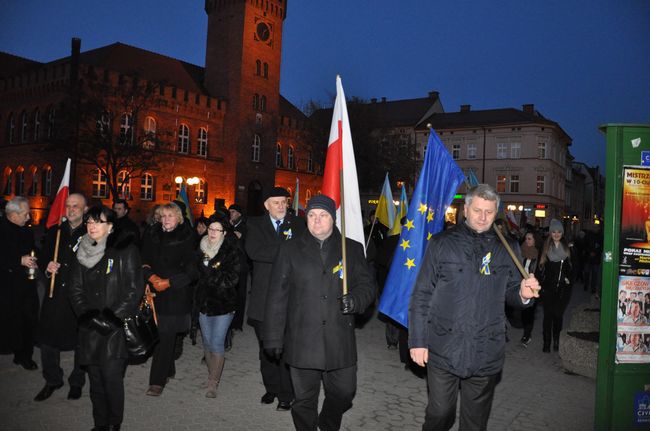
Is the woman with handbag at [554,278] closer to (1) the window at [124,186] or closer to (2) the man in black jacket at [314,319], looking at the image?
(2) the man in black jacket at [314,319]

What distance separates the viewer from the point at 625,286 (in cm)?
439

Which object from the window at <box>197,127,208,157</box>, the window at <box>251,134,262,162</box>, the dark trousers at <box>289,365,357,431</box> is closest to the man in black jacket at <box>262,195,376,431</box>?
the dark trousers at <box>289,365,357,431</box>

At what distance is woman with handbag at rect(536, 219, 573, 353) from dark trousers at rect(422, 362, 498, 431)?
5.12 meters

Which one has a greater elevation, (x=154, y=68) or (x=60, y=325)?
(x=154, y=68)

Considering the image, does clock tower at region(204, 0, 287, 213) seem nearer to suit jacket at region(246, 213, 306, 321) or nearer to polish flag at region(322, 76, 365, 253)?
suit jacket at region(246, 213, 306, 321)

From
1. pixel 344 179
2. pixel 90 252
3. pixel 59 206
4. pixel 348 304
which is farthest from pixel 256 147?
pixel 348 304

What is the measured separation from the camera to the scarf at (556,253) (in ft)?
27.8

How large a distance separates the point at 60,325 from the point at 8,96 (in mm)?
41345

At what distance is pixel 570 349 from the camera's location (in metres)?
7.16

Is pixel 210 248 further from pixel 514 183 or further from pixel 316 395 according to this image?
pixel 514 183

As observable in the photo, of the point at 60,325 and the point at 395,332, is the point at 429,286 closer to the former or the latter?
the point at 60,325

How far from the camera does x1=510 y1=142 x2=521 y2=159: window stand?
57.2 m

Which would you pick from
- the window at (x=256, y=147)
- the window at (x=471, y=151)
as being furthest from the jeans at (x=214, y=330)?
the window at (x=471, y=151)

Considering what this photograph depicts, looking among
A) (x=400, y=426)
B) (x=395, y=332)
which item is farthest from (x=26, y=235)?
(x=395, y=332)
